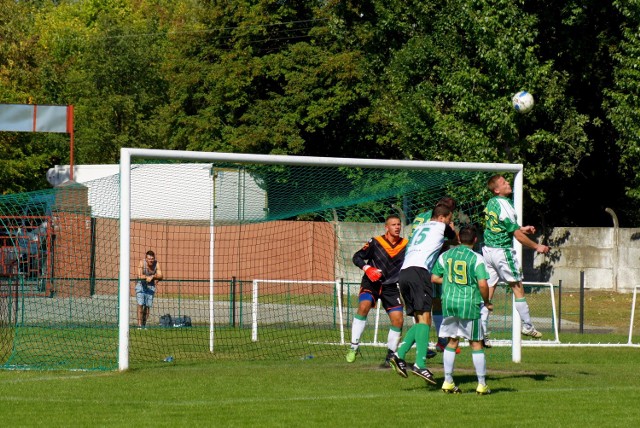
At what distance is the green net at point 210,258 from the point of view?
17766 mm

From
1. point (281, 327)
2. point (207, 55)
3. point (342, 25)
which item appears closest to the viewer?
point (281, 327)

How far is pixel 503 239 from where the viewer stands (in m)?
14.4

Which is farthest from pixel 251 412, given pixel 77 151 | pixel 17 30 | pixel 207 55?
pixel 77 151

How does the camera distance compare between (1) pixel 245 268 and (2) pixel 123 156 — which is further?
(1) pixel 245 268

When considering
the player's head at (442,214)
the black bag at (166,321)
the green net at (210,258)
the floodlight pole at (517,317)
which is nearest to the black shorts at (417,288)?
the player's head at (442,214)

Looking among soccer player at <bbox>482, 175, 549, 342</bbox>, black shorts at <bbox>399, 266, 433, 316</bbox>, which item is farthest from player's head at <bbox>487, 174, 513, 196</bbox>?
black shorts at <bbox>399, 266, 433, 316</bbox>

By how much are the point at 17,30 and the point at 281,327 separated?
1274 inches

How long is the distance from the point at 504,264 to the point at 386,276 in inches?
64.4

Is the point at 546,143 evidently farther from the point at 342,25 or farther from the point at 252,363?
the point at 252,363

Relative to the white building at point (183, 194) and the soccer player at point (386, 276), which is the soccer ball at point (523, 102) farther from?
the white building at point (183, 194)

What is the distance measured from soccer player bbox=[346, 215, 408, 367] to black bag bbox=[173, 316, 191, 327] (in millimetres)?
8661

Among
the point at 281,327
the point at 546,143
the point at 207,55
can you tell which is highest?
the point at 207,55

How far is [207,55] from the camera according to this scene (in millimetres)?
48719

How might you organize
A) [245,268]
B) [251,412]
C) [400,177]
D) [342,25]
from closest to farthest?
1. [251,412]
2. [400,177]
3. [245,268]
4. [342,25]
